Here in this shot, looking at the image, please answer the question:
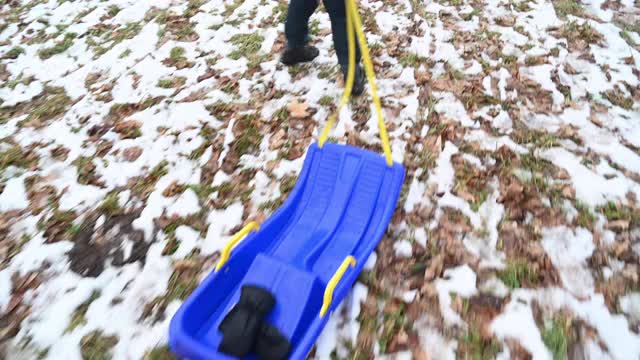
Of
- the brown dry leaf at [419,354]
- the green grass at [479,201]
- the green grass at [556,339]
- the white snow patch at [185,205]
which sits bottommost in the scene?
the brown dry leaf at [419,354]

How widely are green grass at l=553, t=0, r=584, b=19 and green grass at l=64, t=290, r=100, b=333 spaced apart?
204 inches

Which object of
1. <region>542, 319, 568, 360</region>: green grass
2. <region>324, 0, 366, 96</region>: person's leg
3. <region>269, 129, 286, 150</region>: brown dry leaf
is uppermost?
<region>324, 0, 366, 96</region>: person's leg

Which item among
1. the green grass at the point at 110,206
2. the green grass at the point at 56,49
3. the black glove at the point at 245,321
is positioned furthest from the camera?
the green grass at the point at 56,49

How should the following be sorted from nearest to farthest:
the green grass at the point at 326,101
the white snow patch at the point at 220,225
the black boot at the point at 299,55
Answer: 1. the white snow patch at the point at 220,225
2. the green grass at the point at 326,101
3. the black boot at the point at 299,55

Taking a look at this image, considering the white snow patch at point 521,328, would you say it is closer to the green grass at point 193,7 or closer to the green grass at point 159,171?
the green grass at point 159,171

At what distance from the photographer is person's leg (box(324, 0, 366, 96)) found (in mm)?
3227

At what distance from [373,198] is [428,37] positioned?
2.46m

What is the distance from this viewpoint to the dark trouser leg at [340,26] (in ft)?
10.5

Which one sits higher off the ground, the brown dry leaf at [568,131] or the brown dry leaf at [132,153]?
the brown dry leaf at [132,153]

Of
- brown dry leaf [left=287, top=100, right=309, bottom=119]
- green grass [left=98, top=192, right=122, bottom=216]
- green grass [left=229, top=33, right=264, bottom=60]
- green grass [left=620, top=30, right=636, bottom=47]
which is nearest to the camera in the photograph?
green grass [left=98, top=192, right=122, bottom=216]

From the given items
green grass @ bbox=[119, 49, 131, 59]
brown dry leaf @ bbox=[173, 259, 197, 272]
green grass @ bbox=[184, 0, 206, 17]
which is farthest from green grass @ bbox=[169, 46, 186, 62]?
brown dry leaf @ bbox=[173, 259, 197, 272]

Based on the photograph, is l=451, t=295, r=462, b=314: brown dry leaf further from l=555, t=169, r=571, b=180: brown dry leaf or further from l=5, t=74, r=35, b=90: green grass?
l=5, t=74, r=35, b=90: green grass

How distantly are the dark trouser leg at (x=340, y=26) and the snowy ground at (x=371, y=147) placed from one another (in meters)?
0.42

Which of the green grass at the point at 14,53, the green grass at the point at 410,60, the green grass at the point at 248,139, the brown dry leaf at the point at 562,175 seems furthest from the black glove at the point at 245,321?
the green grass at the point at 14,53
